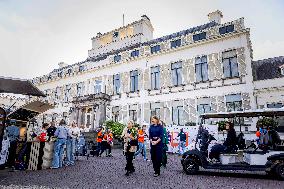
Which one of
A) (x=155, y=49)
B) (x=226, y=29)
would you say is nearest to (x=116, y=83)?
(x=155, y=49)

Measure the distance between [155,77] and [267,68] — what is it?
39.5 feet

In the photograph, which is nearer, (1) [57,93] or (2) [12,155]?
(2) [12,155]

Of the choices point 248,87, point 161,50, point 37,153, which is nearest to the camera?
point 37,153

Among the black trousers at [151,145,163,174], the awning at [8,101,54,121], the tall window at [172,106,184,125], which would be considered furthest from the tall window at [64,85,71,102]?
the black trousers at [151,145,163,174]

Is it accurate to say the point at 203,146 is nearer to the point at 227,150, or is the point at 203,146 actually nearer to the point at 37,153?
the point at 227,150

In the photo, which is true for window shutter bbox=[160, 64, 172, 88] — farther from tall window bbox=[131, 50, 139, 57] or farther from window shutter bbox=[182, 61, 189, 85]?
tall window bbox=[131, 50, 139, 57]

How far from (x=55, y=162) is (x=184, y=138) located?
31.2 feet

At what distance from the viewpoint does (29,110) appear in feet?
41.3

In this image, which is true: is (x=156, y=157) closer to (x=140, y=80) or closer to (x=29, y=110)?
(x=29, y=110)

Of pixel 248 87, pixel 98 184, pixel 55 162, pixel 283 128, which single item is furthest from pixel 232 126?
pixel 248 87

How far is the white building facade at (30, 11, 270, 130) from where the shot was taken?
72.8 feet

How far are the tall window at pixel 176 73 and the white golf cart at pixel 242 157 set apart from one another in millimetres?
15974

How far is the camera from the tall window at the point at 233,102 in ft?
70.2

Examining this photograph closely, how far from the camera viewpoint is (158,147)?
26.9 feet
